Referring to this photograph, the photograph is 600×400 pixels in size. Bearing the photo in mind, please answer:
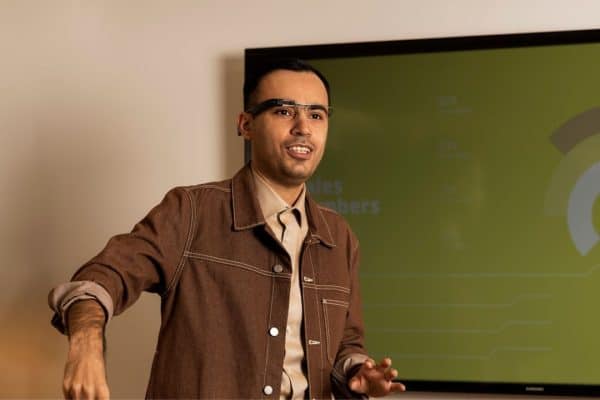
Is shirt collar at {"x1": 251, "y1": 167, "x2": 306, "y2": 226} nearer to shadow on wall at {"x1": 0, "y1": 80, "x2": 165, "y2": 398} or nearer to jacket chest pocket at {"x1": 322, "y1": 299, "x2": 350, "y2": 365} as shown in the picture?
jacket chest pocket at {"x1": 322, "y1": 299, "x2": 350, "y2": 365}

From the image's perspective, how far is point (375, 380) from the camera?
177cm

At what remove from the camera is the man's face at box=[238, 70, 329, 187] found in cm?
184

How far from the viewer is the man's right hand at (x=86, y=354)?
52.3 inches

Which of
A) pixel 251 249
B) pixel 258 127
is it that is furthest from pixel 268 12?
pixel 251 249

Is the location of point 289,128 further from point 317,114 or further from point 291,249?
point 291,249

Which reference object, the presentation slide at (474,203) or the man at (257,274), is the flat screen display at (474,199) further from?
the man at (257,274)

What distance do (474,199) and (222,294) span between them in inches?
43.7

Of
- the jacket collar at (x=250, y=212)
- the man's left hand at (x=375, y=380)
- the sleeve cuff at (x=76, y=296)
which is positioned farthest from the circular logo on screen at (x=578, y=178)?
the sleeve cuff at (x=76, y=296)

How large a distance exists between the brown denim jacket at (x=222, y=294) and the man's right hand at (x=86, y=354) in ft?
0.58

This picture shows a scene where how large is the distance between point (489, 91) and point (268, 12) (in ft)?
2.57

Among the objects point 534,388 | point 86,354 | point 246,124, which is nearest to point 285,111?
point 246,124

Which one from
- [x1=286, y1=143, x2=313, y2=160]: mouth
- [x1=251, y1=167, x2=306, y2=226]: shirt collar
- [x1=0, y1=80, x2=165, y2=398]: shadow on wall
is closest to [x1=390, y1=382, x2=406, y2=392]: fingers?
[x1=251, y1=167, x2=306, y2=226]: shirt collar

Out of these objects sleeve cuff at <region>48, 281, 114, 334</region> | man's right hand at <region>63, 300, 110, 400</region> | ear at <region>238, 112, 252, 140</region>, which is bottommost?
man's right hand at <region>63, 300, 110, 400</region>

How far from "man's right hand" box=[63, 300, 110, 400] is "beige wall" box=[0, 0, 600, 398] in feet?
4.46
